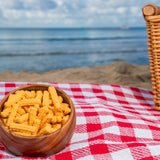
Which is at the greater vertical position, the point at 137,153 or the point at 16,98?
the point at 16,98

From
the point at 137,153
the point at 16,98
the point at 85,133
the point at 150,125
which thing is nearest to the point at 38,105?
the point at 16,98

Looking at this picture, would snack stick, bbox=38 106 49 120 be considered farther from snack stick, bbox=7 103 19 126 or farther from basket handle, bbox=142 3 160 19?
basket handle, bbox=142 3 160 19

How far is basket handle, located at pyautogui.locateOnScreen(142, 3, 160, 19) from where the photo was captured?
1.24 metres

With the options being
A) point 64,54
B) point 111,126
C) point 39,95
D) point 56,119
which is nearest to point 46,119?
point 56,119

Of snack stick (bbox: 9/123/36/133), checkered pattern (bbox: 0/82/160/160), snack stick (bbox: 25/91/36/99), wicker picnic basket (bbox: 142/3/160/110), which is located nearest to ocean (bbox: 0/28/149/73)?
checkered pattern (bbox: 0/82/160/160)

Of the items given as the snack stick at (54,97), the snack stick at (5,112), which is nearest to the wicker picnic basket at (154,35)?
the snack stick at (54,97)

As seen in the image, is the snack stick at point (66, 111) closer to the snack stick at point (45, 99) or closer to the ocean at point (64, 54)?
the snack stick at point (45, 99)

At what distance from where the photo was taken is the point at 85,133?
1.06 meters

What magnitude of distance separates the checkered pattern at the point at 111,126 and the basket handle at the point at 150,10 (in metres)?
0.61

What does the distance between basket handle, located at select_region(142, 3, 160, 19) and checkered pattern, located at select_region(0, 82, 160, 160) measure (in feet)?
2.00

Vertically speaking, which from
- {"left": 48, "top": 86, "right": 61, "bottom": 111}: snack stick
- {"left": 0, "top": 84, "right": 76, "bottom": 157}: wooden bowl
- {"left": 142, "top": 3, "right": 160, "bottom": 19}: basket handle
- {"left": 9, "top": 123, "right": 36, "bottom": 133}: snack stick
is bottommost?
{"left": 0, "top": 84, "right": 76, "bottom": 157}: wooden bowl

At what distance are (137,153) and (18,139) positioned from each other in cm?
47

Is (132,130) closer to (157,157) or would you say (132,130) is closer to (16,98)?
(157,157)

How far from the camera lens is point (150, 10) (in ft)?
4.12
